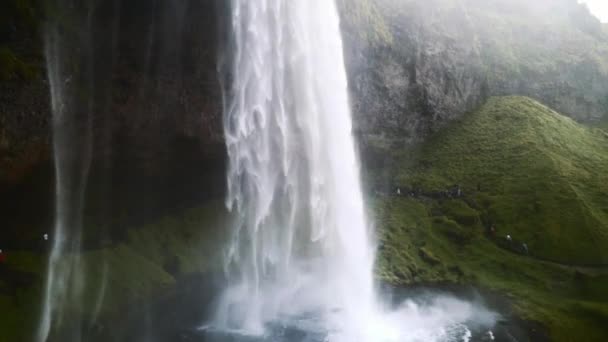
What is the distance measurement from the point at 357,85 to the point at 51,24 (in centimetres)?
2815

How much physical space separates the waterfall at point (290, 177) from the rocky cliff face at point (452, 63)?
781 centimetres

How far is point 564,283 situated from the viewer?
37.6m

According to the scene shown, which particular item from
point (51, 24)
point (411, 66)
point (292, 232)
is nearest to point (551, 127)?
point (411, 66)

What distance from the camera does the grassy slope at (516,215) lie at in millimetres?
36844

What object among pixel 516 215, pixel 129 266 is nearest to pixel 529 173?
pixel 516 215

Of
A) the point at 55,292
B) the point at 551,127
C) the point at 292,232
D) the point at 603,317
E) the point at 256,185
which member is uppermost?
the point at 551,127

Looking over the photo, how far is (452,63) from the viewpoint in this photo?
6019 centimetres

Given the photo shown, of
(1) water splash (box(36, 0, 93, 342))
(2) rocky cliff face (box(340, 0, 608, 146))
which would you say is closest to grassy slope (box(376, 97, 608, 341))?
(2) rocky cliff face (box(340, 0, 608, 146))

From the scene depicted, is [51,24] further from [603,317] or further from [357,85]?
[603,317]

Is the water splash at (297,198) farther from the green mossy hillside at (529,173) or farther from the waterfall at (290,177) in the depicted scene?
the green mossy hillside at (529,173)

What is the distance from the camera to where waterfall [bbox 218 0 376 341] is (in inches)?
1406

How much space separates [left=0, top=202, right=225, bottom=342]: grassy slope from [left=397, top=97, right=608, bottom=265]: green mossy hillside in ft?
74.5

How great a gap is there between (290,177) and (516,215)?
20905 millimetres

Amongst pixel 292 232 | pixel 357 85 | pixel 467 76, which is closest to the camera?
pixel 292 232
